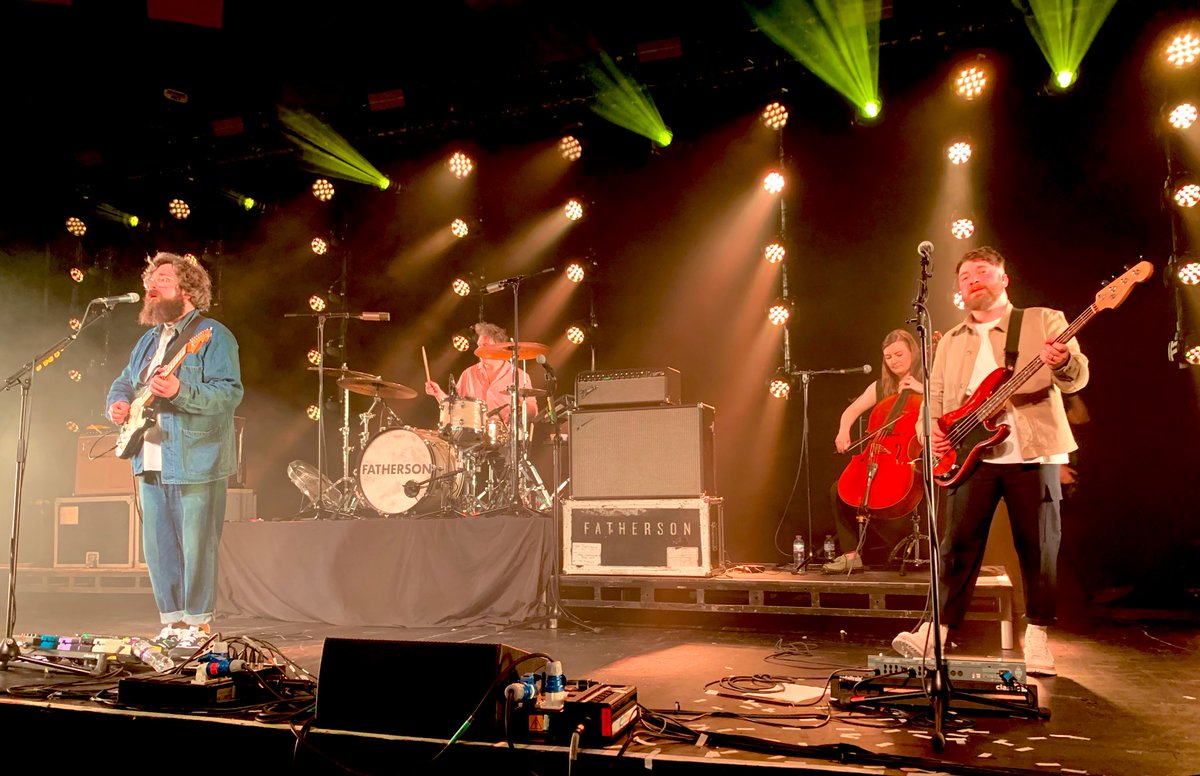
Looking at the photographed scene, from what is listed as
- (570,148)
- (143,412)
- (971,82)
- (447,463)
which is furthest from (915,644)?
(570,148)

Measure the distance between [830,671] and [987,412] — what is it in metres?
1.41

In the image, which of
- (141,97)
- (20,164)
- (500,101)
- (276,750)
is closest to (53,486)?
(20,164)

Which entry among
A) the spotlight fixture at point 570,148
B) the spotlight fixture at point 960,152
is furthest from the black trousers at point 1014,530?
the spotlight fixture at point 570,148

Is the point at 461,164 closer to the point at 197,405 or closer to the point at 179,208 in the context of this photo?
the point at 179,208

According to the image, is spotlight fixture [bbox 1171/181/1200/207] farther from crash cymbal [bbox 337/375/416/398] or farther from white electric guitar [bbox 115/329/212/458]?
white electric guitar [bbox 115/329/212/458]

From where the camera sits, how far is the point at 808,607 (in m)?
5.04

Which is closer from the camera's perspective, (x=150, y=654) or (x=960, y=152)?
(x=150, y=654)

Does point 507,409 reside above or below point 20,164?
below

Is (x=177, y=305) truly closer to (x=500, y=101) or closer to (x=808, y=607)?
(x=500, y=101)

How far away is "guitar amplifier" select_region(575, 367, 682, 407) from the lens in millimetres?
5633

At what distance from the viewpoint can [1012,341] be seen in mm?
3896

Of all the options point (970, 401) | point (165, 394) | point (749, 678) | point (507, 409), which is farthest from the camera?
point (507, 409)

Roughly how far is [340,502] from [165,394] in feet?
9.22

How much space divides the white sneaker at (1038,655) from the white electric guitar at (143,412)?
474 cm
